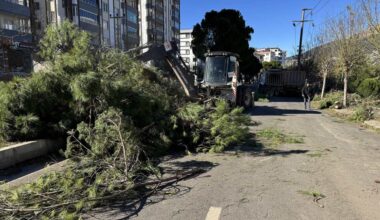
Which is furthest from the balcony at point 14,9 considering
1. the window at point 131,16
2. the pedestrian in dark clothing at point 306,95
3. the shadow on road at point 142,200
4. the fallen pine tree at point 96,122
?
the shadow on road at point 142,200

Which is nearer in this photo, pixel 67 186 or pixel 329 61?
pixel 67 186

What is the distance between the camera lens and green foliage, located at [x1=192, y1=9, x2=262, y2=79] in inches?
1521

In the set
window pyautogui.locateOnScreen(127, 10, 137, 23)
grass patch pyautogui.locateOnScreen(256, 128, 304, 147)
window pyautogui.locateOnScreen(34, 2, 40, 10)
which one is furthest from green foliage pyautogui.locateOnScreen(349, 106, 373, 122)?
window pyautogui.locateOnScreen(127, 10, 137, 23)

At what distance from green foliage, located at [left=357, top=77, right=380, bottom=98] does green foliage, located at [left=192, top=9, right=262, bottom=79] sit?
1519 cm

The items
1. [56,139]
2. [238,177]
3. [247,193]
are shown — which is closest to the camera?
[247,193]

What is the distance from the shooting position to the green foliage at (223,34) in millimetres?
38625

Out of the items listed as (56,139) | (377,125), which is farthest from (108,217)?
Answer: (377,125)

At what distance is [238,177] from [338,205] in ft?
6.51

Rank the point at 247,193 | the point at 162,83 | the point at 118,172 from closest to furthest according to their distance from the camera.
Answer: the point at 247,193
the point at 118,172
the point at 162,83

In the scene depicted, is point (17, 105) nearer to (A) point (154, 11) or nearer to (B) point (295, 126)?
(B) point (295, 126)

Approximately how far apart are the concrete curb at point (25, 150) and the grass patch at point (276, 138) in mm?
5877

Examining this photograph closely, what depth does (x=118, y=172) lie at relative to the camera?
249 inches

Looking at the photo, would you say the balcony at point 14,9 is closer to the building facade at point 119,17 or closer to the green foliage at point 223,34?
the building facade at point 119,17

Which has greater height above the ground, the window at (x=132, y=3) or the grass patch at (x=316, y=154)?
the window at (x=132, y=3)
